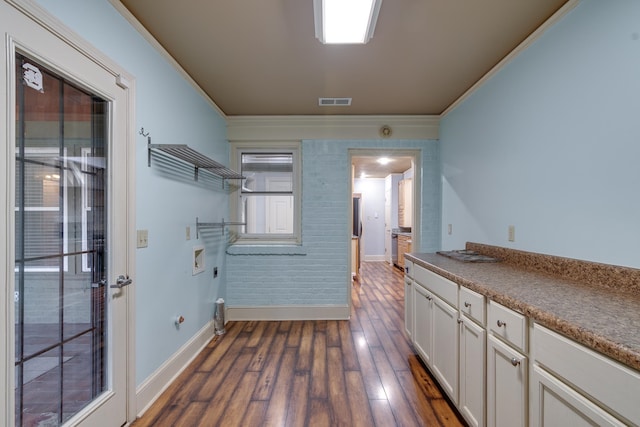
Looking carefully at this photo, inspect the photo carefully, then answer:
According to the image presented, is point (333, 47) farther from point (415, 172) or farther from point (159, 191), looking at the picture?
point (415, 172)

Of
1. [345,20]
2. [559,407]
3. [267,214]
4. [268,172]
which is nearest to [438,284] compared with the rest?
[559,407]

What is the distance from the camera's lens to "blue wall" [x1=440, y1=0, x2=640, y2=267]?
1.31 meters

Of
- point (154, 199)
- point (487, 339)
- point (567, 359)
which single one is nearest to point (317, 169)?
point (154, 199)

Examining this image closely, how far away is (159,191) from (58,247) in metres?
0.78

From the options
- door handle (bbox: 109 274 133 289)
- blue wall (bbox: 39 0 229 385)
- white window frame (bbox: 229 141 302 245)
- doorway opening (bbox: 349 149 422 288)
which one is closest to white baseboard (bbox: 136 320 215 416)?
blue wall (bbox: 39 0 229 385)

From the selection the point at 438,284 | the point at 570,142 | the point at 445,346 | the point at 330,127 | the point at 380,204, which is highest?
the point at 330,127

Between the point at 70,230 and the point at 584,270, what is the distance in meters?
2.66

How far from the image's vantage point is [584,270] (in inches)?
59.0

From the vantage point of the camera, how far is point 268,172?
3.64 meters

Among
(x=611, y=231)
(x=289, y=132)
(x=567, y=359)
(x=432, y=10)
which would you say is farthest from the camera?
(x=289, y=132)

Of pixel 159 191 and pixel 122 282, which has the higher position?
pixel 159 191

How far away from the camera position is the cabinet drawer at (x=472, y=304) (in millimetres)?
1463

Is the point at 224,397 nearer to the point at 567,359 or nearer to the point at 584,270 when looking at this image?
the point at 567,359

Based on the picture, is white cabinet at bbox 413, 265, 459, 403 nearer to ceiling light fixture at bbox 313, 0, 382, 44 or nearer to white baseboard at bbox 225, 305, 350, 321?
white baseboard at bbox 225, 305, 350, 321
